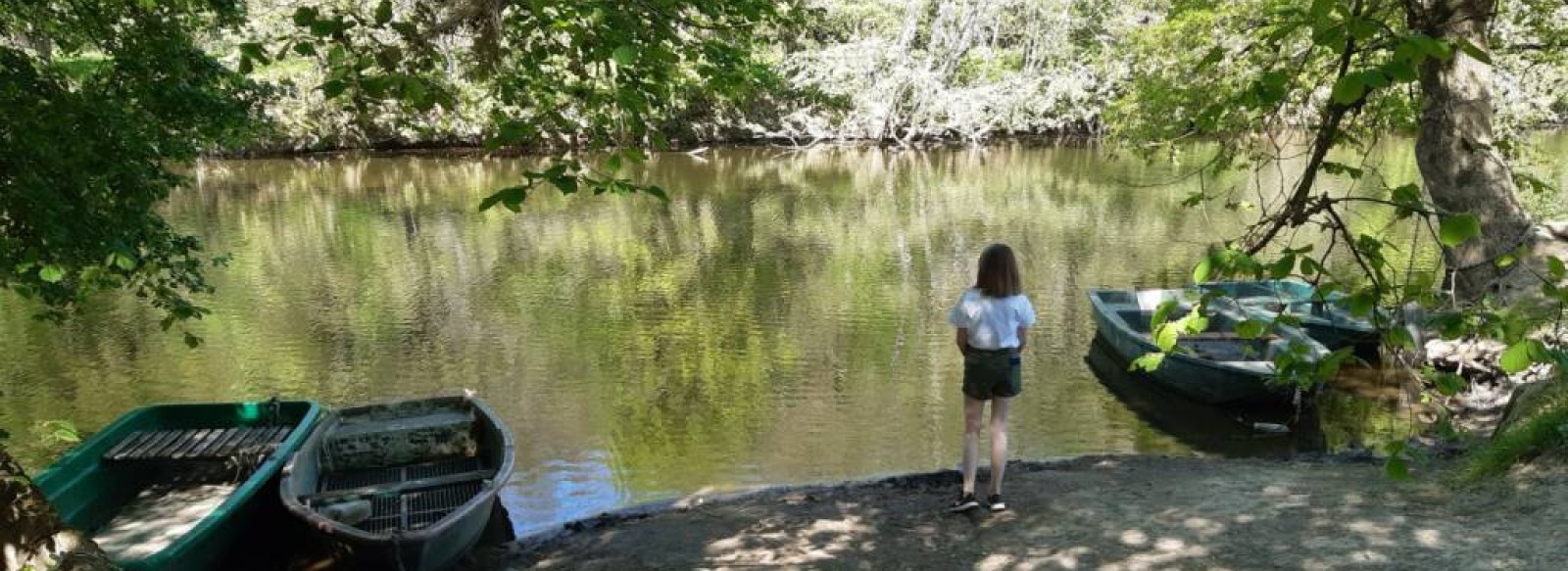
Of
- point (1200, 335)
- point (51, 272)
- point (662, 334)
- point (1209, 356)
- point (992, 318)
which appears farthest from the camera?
point (662, 334)

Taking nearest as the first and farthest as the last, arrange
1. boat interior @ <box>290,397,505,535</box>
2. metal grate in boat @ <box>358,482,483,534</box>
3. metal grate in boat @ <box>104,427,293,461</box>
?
metal grate in boat @ <box>358,482,483,534</box>
boat interior @ <box>290,397,505,535</box>
metal grate in boat @ <box>104,427,293,461</box>

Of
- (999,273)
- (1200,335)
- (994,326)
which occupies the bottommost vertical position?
(1200,335)

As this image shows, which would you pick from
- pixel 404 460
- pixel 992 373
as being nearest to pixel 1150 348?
pixel 992 373

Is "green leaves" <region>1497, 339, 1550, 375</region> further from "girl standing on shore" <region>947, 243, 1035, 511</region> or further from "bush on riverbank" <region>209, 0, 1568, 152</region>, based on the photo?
"bush on riverbank" <region>209, 0, 1568, 152</region>

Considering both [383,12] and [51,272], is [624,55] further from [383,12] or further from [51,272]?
[51,272]

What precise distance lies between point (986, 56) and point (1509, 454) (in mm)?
37512

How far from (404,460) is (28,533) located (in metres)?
4.21

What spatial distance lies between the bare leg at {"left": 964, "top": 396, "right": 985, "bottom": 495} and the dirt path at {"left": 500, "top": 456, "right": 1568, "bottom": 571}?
0.25 m

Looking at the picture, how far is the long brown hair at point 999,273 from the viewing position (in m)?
5.41

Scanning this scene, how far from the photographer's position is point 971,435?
577cm

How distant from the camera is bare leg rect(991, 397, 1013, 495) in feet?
18.6

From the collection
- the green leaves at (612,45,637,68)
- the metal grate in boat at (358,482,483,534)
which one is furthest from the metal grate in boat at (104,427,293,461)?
the green leaves at (612,45,637,68)

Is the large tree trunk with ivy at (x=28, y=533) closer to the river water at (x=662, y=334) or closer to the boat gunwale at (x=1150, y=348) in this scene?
the river water at (x=662, y=334)

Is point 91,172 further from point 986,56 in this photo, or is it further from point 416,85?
point 986,56
